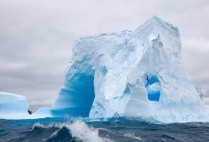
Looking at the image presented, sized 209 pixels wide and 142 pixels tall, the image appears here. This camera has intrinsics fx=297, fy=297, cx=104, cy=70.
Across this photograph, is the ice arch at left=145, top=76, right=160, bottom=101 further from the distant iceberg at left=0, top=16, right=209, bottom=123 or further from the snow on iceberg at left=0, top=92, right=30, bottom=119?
the snow on iceberg at left=0, top=92, right=30, bottom=119

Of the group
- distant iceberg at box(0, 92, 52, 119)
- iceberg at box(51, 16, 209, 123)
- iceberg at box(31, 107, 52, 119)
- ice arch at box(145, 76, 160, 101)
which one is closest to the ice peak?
iceberg at box(51, 16, 209, 123)

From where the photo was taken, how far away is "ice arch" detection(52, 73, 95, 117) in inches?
830

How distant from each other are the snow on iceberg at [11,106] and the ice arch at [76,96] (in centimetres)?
259

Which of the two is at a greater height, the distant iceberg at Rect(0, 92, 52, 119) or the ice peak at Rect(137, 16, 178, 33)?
the ice peak at Rect(137, 16, 178, 33)

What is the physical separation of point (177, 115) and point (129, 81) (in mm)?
3471

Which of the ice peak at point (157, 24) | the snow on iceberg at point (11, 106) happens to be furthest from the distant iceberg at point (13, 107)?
the ice peak at point (157, 24)

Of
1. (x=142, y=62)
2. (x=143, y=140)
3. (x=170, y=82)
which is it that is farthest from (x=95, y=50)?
(x=143, y=140)

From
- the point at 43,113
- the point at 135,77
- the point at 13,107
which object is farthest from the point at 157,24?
the point at 13,107

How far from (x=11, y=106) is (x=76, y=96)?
16.1ft

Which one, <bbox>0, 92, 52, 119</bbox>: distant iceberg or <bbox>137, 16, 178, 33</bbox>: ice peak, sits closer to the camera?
<bbox>137, 16, 178, 33</bbox>: ice peak

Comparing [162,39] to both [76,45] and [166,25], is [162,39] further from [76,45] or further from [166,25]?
[76,45]

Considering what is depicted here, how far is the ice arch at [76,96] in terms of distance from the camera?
21094 millimetres

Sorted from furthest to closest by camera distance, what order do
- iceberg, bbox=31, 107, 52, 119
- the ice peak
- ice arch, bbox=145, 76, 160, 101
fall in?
1. iceberg, bbox=31, 107, 52, 119
2. the ice peak
3. ice arch, bbox=145, 76, 160, 101

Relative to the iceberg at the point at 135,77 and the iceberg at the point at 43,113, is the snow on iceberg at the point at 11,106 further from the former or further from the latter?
the iceberg at the point at 135,77
